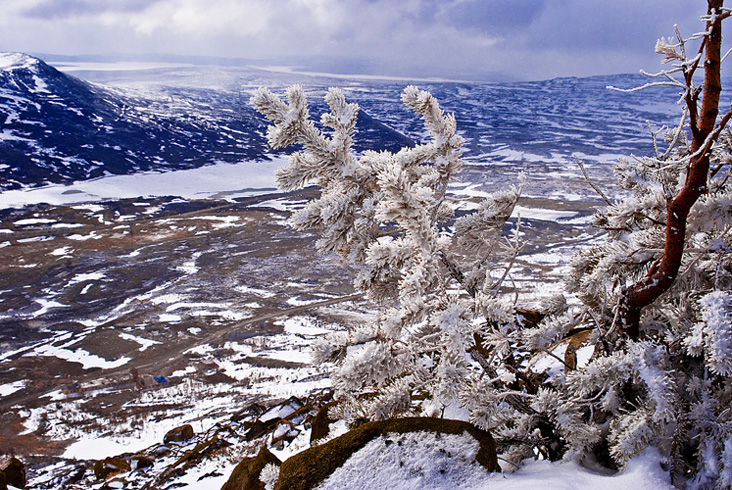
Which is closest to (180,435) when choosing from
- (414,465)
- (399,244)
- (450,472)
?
(414,465)

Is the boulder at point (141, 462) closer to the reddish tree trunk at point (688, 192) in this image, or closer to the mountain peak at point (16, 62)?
the reddish tree trunk at point (688, 192)

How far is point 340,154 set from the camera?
11.7ft

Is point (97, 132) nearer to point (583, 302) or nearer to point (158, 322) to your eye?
point (158, 322)

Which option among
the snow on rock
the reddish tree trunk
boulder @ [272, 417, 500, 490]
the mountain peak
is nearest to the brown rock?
boulder @ [272, 417, 500, 490]

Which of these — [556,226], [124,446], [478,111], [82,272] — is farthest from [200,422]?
[478,111]

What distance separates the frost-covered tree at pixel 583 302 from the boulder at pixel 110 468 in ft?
28.6

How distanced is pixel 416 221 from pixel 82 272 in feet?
141

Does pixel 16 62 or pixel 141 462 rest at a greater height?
pixel 16 62

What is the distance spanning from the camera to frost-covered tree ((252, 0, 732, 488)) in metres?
2.11

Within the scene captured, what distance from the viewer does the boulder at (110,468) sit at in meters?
9.58

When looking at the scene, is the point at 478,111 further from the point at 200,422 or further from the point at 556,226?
the point at 200,422

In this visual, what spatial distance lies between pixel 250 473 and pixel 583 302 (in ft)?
10.5

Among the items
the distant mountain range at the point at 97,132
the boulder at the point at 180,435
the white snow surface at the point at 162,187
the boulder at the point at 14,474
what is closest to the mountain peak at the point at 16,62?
the distant mountain range at the point at 97,132

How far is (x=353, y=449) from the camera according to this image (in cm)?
284
